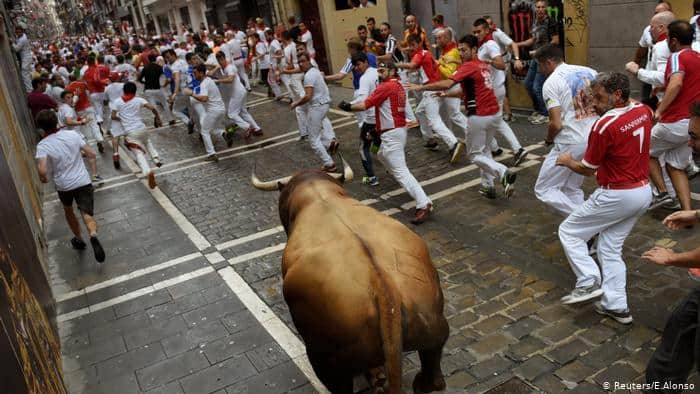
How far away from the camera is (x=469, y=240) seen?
23.6ft

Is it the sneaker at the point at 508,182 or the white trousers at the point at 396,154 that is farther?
the white trousers at the point at 396,154

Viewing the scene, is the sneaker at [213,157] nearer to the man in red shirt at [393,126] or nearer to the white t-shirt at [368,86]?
the white t-shirt at [368,86]

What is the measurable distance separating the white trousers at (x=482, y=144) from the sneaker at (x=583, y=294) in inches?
116

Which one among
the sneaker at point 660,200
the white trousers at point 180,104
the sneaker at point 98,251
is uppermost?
the white trousers at point 180,104

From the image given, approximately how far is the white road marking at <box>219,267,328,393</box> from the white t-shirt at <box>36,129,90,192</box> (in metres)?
2.60

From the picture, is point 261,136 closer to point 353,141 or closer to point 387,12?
point 353,141

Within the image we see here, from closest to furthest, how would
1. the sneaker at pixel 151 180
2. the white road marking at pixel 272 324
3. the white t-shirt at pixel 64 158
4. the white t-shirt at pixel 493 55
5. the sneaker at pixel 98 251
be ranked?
the white road marking at pixel 272 324
the white t-shirt at pixel 64 158
the sneaker at pixel 98 251
the white t-shirt at pixel 493 55
the sneaker at pixel 151 180

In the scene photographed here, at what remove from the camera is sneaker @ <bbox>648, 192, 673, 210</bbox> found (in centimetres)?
718

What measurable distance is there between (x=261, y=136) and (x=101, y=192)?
4.11 meters

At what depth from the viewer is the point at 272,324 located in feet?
19.6

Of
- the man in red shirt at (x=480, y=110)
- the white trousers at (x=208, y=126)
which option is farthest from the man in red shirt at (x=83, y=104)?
the man in red shirt at (x=480, y=110)

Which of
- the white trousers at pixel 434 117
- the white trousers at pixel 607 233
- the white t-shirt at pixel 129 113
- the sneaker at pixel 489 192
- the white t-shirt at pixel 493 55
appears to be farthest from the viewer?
the white t-shirt at pixel 129 113

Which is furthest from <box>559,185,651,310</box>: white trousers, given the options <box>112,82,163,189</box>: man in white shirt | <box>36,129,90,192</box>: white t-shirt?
<box>112,82,163,189</box>: man in white shirt

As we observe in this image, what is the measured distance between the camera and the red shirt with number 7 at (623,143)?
16.1 feet
